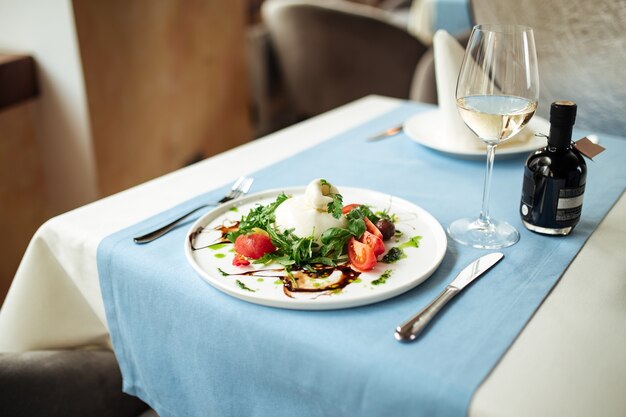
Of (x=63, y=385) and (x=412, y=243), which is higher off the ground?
(x=412, y=243)

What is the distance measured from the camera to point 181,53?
261 centimetres

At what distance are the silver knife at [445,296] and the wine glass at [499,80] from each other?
0.62 ft

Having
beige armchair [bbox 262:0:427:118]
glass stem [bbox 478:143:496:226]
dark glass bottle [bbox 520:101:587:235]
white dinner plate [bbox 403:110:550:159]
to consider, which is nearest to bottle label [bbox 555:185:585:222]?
dark glass bottle [bbox 520:101:587:235]

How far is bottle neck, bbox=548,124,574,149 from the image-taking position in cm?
84

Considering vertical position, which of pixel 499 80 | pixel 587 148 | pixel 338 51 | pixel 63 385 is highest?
pixel 499 80

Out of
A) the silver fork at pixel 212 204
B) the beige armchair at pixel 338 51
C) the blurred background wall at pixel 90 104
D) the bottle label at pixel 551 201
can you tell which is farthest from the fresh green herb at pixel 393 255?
the beige armchair at pixel 338 51

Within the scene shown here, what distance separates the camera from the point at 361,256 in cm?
78

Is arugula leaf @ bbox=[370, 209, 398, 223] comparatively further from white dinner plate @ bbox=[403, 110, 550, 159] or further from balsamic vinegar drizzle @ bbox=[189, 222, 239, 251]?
white dinner plate @ bbox=[403, 110, 550, 159]

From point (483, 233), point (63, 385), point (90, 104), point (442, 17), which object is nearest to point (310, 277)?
point (483, 233)

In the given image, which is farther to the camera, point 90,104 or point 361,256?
point 90,104

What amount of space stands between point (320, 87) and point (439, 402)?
286 cm

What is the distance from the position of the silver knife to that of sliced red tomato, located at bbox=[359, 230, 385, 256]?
10 centimetres

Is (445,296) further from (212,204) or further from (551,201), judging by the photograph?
(212,204)

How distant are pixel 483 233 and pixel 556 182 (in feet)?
0.42
